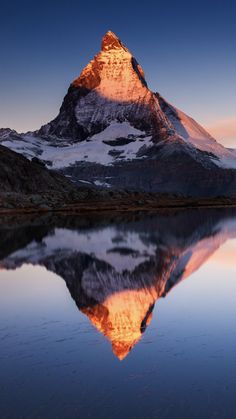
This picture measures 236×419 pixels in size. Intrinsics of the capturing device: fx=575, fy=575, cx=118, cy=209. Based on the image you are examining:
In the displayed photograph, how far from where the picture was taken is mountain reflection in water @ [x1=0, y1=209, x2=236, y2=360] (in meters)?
20.6

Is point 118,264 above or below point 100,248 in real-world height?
above

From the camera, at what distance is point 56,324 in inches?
799

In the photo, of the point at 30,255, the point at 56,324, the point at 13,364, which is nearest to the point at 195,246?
the point at 30,255

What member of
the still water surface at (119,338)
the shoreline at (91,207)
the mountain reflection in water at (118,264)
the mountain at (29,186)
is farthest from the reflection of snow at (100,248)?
the mountain at (29,186)

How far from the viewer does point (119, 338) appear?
1777cm

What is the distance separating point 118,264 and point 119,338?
18.8 meters

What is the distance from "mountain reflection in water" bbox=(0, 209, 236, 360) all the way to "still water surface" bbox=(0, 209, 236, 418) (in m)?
0.09

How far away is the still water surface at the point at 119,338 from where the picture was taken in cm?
1270

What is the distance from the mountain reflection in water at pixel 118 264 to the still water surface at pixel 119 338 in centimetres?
9

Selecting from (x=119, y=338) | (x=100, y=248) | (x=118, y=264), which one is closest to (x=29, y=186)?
(x=100, y=248)

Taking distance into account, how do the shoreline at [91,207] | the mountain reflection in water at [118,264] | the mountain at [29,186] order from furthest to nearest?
the mountain at [29,186] < the shoreline at [91,207] < the mountain reflection in water at [118,264]

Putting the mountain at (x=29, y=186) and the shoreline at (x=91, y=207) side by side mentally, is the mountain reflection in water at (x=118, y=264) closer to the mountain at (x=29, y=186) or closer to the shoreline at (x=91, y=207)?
the shoreline at (x=91, y=207)

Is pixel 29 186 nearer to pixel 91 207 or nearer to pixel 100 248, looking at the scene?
pixel 91 207

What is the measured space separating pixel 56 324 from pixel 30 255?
73.4ft
